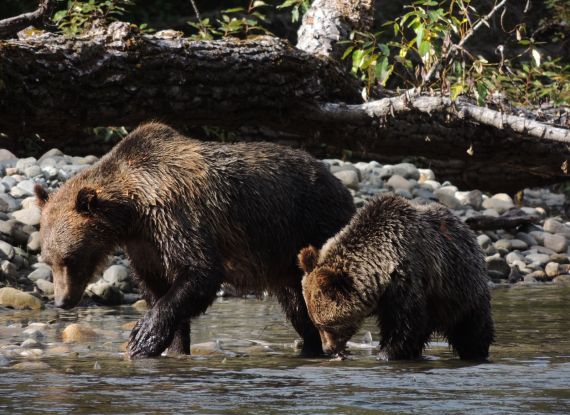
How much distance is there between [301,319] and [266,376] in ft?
5.00

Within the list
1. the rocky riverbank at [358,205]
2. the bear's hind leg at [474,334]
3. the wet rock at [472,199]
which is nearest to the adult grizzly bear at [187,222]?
the bear's hind leg at [474,334]

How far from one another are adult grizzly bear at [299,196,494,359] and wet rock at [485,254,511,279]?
507 centimetres

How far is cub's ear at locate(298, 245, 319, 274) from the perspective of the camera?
262 inches

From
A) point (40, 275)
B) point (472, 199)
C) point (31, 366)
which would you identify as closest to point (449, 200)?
point (472, 199)

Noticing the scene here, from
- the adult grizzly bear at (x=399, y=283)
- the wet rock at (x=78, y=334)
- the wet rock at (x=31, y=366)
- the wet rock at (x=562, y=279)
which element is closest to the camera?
the wet rock at (x=31, y=366)

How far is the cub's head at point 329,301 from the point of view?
21.5 feet

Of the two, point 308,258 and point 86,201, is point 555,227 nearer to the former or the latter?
A: point 308,258

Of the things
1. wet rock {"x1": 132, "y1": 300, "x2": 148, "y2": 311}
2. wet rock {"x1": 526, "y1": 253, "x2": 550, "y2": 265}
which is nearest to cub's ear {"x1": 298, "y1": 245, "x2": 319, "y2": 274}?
wet rock {"x1": 132, "y1": 300, "x2": 148, "y2": 311}

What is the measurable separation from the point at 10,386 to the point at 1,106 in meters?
4.95

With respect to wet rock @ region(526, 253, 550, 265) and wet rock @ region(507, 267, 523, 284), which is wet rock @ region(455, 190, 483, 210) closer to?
wet rock @ region(526, 253, 550, 265)

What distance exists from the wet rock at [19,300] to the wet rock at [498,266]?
5185mm

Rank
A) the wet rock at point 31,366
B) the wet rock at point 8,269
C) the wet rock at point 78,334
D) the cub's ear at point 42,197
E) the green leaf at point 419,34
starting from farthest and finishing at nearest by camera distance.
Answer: the wet rock at point 8,269, the green leaf at point 419,34, the wet rock at point 78,334, the cub's ear at point 42,197, the wet rock at point 31,366

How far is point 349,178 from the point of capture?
13.2m

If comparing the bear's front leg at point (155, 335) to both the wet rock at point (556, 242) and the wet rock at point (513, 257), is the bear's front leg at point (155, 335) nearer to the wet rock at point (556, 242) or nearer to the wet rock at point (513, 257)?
the wet rock at point (513, 257)
